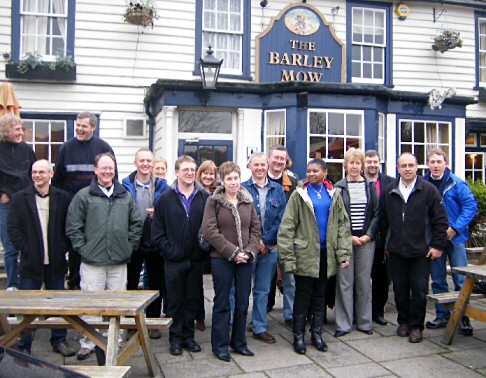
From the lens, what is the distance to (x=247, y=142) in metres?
10.1

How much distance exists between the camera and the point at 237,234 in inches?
177

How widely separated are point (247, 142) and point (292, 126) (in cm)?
97

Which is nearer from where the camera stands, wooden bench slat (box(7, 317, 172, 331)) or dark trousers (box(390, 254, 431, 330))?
wooden bench slat (box(7, 317, 172, 331))

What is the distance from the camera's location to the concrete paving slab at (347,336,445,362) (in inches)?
180

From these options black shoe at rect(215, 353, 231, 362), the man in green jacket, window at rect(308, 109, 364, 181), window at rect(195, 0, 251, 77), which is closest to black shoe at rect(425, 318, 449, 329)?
black shoe at rect(215, 353, 231, 362)

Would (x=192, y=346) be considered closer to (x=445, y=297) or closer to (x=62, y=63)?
(x=445, y=297)

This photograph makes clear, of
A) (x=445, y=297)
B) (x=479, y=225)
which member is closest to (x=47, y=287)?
(x=445, y=297)

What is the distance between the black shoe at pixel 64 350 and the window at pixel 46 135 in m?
6.64

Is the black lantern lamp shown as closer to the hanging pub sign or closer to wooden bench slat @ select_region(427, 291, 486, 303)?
the hanging pub sign

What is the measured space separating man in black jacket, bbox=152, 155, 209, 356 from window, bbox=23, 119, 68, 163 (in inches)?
263

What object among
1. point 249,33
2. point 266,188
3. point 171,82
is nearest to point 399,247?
point 266,188

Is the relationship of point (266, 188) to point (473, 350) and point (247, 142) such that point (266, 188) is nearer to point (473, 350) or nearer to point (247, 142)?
point (473, 350)

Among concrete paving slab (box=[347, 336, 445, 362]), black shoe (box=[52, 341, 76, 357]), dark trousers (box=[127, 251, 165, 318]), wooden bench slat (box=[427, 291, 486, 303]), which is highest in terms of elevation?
dark trousers (box=[127, 251, 165, 318])

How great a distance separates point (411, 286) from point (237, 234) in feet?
6.45
